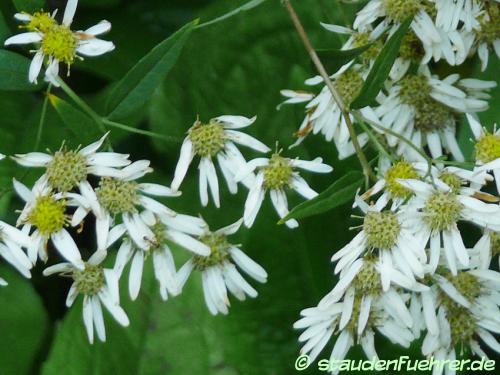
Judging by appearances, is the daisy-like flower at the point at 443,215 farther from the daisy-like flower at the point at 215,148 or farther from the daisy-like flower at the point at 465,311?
the daisy-like flower at the point at 215,148

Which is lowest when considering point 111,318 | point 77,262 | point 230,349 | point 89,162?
point 230,349

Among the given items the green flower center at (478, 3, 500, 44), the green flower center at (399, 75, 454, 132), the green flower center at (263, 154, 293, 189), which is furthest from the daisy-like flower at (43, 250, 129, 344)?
the green flower center at (478, 3, 500, 44)

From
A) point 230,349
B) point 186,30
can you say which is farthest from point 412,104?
point 230,349

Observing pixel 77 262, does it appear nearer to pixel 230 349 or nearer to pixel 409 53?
pixel 230 349

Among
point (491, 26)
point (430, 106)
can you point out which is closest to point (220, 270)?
point (430, 106)

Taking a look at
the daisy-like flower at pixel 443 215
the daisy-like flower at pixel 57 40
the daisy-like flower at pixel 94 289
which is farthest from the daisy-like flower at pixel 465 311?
the daisy-like flower at pixel 57 40

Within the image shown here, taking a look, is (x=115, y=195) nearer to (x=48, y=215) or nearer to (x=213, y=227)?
(x=48, y=215)
